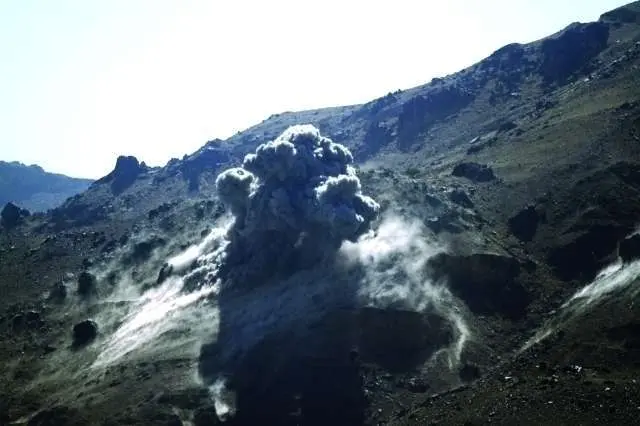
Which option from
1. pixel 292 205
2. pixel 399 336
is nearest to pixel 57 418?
pixel 399 336

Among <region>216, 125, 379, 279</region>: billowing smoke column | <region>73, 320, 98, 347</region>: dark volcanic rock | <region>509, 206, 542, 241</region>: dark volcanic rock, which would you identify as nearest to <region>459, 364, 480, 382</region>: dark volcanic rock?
<region>509, 206, 542, 241</region>: dark volcanic rock

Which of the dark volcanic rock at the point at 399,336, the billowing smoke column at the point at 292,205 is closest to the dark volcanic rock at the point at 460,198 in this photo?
the billowing smoke column at the point at 292,205

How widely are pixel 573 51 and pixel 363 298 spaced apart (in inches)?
4964

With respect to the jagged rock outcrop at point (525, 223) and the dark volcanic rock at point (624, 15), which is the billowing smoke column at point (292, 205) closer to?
the jagged rock outcrop at point (525, 223)

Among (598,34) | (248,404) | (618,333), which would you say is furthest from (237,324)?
(598,34)

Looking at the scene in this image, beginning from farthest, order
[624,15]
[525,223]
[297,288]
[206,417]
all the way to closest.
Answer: [624,15]
[525,223]
[297,288]
[206,417]

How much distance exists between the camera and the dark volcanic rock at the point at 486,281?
85938 mm

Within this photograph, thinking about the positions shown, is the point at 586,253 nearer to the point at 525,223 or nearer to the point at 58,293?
the point at 525,223

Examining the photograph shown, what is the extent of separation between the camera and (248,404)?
75562 mm

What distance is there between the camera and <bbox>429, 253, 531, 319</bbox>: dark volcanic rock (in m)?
85.9

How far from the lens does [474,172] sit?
124 meters

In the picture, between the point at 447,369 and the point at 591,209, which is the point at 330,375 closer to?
the point at 447,369

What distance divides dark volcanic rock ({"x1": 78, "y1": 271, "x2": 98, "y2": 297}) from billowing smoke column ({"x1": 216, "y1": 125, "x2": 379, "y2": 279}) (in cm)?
2584

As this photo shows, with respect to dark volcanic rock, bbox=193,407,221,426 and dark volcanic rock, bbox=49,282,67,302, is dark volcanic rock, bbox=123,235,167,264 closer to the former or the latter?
dark volcanic rock, bbox=49,282,67,302
